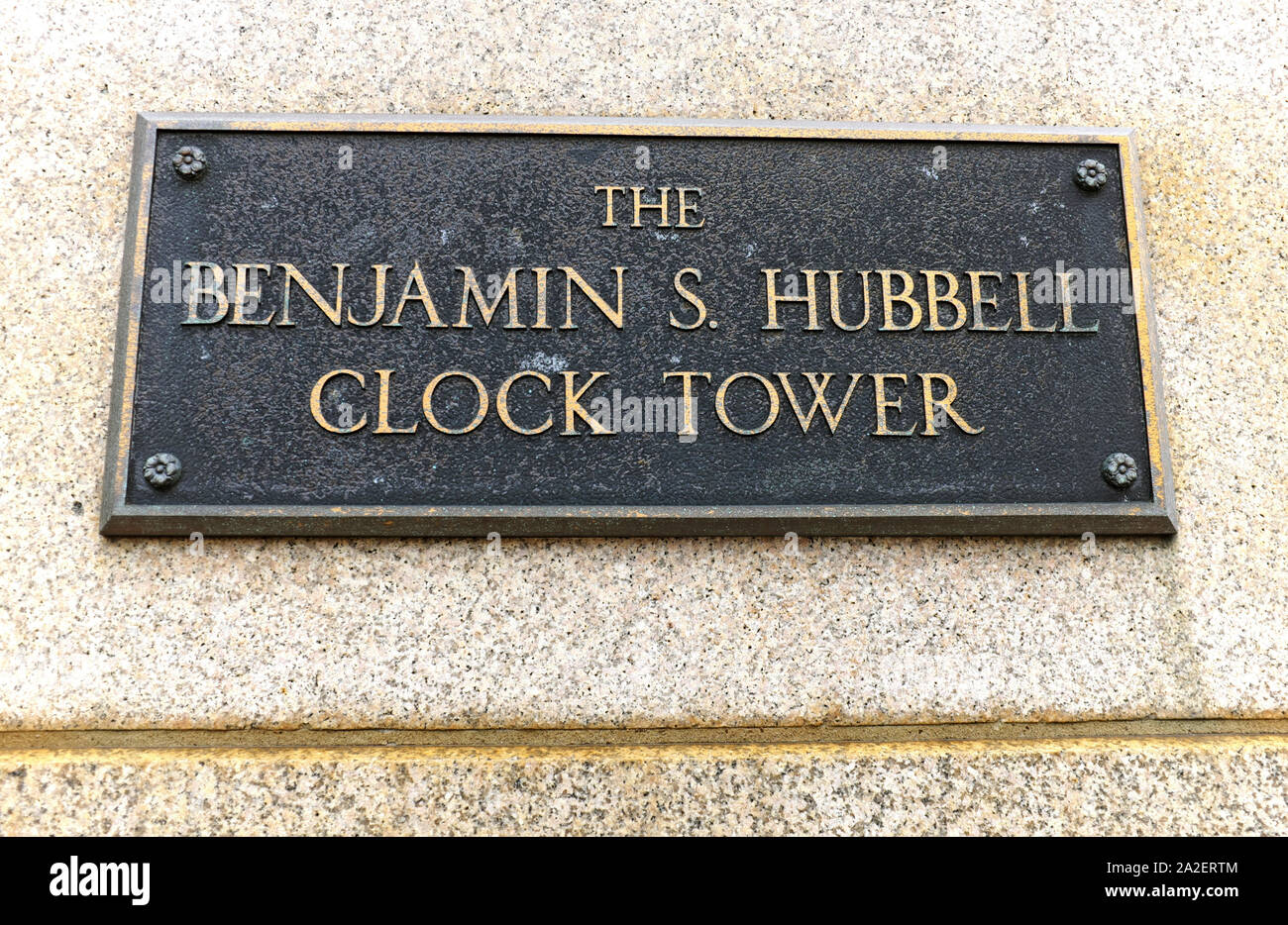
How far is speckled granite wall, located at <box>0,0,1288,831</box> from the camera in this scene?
5.74ft

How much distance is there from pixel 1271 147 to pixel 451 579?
7.33ft

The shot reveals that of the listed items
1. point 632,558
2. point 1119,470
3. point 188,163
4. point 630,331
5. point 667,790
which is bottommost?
point 667,790

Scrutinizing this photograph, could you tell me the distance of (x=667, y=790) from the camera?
1.71 m

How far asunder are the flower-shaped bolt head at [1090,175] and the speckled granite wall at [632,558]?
0.16 metres

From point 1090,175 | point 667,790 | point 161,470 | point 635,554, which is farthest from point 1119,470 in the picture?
point 161,470

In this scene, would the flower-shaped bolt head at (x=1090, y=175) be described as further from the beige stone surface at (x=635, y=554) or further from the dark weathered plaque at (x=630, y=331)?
the beige stone surface at (x=635, y=554)

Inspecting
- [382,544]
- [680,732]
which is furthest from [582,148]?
[680,732]

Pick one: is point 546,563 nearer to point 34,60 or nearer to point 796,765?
point 796,765

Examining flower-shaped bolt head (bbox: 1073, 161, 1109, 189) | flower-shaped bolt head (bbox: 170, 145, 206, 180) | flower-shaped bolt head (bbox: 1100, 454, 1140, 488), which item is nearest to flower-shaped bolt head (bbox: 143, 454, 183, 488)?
flower-shaped bolt head (bbox: 170, 145, 206, 180)

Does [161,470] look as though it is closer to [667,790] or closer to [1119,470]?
[667,790]

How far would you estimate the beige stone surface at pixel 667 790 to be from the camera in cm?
167

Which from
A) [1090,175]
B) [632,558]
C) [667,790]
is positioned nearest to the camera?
[667,790]

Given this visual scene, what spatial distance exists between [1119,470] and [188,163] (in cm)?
217

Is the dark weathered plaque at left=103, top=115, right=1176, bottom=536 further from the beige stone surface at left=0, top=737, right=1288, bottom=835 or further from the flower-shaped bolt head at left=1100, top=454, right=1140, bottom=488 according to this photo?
the beige stone surface at left=0, top=737, right=1288, bottom=835
